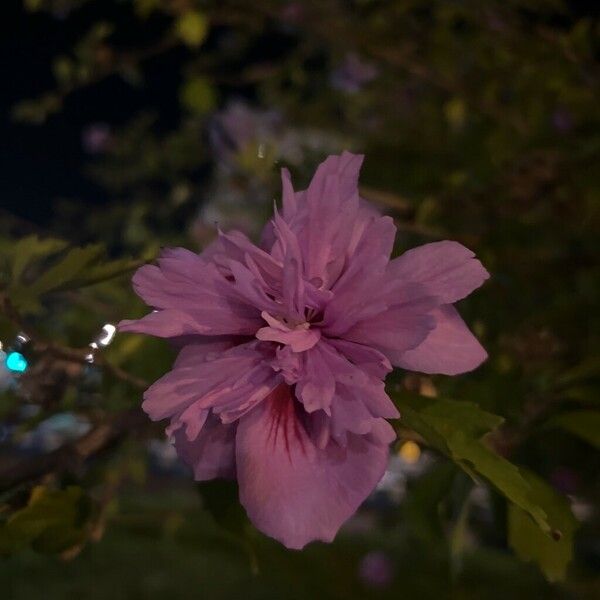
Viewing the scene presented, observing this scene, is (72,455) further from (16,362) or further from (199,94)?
(199,94)

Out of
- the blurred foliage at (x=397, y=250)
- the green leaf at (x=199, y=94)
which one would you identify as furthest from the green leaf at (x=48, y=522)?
the green leaf at (x=199, y=94)

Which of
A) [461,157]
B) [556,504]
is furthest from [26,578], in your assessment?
[556,504]

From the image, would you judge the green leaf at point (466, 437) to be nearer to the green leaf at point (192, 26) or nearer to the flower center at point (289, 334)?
the flower center at point (289, 334)

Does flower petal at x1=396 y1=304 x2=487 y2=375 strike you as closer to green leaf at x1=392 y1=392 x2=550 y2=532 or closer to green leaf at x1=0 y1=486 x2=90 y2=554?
green leaf at x1=392 y1=392 x2=550 y2=532

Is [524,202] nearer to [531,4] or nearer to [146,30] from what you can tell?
[531,4]

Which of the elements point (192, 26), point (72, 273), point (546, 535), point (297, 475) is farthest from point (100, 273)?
point (192, 26)

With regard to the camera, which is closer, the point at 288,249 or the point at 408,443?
the point at 288,249

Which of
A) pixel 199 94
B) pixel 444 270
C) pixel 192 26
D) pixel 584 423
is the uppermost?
pixel 444 270

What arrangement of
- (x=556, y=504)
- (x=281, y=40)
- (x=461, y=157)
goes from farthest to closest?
1. (x=281, y=40)
2. (x=461, y=157)
3. (x=556, y=504)
